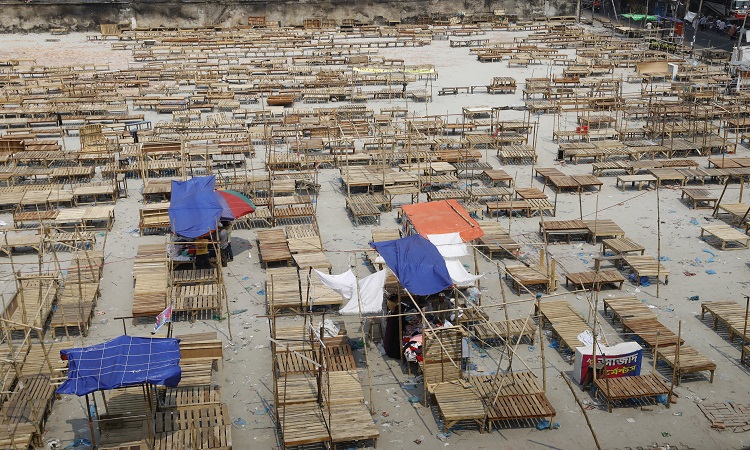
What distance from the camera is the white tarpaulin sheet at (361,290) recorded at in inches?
540

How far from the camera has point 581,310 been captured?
15844 mm

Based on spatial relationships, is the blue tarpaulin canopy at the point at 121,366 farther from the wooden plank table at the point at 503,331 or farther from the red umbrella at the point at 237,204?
the red umbrella at the point at 237,204

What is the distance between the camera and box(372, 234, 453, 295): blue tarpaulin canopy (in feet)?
45.2

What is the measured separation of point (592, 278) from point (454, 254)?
10.9ft

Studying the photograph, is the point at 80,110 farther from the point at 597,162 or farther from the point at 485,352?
the point at 485,352

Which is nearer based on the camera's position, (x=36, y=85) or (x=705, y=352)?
(x=705, y=352)

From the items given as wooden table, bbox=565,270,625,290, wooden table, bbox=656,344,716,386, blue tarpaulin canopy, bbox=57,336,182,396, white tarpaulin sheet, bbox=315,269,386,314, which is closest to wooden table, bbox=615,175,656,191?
wooden table, bbox=565,270,625,290

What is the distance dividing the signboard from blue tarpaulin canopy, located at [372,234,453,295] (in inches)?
103

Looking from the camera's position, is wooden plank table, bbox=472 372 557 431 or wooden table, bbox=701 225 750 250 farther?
wooden table, bbox=701 225 750 250

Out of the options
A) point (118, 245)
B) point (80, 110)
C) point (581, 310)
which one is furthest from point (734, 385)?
point (80, 110)

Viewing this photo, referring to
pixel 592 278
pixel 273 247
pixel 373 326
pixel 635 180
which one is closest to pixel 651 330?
pixel 592 278

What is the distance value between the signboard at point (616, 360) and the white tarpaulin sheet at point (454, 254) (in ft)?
8.28

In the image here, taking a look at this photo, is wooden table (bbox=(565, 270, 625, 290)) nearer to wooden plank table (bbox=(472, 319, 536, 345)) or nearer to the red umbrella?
wooden plank table (bbox=(472, 319, 536, 345))

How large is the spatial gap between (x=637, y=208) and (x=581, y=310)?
6625 millimetres
